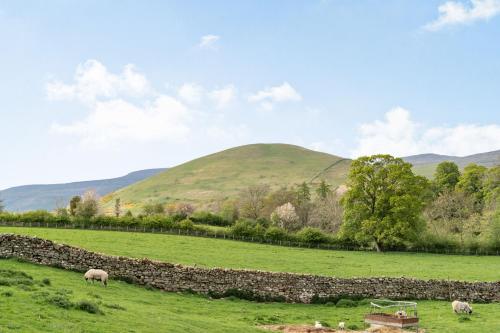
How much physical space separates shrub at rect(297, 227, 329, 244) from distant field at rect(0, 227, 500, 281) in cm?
475

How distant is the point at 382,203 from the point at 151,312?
1987 inches

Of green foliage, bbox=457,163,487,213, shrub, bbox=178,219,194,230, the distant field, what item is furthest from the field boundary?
green foliage, bbox=457,163,487,213

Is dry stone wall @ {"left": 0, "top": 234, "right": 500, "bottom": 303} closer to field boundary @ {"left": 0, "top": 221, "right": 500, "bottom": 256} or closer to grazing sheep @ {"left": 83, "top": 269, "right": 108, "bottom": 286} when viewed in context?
grazing sheep @ {"left": 83, "top": 269, "right": 108, "bottom": 286}

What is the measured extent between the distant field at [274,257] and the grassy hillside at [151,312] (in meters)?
9.31

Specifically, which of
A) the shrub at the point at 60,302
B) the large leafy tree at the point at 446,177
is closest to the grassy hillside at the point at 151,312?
the shrub at the point at 60,302

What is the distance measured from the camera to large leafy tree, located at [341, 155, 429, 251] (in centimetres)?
6612

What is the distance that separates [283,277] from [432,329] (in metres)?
10.4

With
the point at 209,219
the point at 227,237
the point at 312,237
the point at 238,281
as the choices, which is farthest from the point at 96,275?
the point at 209,219

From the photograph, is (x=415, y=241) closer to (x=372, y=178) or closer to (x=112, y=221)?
(x=372, y=178)

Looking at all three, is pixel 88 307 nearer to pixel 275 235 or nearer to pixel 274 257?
pixel 274 257

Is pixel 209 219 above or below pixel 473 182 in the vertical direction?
below

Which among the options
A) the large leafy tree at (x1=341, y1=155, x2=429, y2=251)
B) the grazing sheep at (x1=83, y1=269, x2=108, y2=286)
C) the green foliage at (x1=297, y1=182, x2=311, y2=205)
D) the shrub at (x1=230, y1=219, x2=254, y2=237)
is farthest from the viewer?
the green foliage at (x1=297, y1=182, x2=311, y2=205)

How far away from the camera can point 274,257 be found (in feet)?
166

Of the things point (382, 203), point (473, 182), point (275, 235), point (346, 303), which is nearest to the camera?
point (346, 303)
